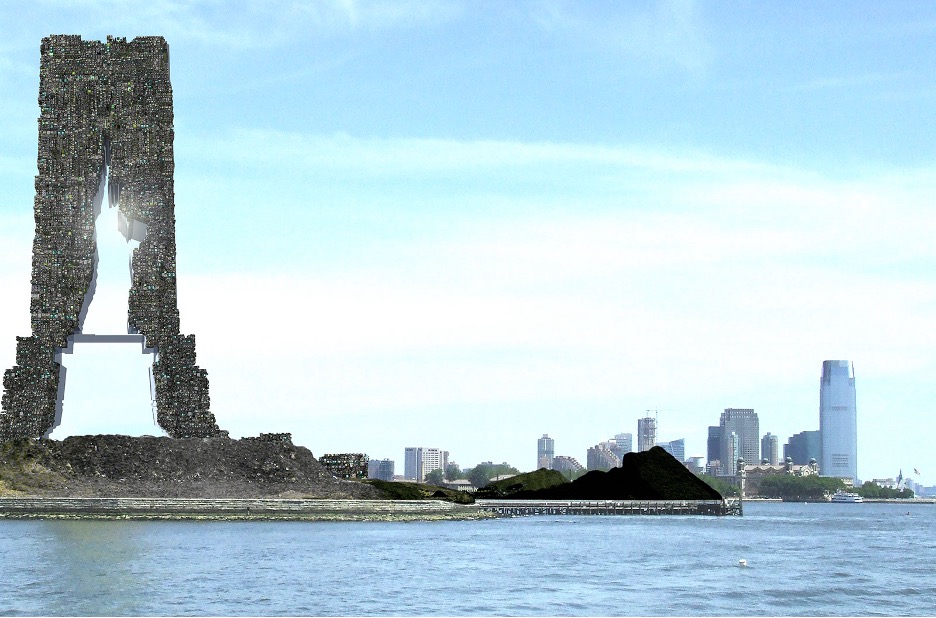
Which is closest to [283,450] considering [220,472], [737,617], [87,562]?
[220,472]

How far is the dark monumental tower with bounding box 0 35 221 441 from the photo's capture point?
324ft

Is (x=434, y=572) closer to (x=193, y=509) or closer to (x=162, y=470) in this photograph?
(x=193, y=509)

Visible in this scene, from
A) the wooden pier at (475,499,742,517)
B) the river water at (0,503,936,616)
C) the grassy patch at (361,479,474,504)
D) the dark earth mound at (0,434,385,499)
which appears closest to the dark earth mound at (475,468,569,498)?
the wooden pier at (475,499,742,517)

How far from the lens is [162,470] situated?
307 ft

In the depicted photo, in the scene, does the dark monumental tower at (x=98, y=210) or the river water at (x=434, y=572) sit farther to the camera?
the dark monumental tower at (x=98, y=210)

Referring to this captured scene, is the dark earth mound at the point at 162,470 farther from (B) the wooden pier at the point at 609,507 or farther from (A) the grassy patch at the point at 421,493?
(B) the wooden pier at the point at 609,507

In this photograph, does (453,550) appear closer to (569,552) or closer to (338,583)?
(569,552)

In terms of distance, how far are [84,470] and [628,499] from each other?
2152 inches

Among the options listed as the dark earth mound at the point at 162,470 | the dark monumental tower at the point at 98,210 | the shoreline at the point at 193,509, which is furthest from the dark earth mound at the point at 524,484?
the dark monumental tower at the point at 98,210

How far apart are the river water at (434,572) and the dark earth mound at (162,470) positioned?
8599 mm

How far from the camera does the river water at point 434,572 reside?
1635 inches

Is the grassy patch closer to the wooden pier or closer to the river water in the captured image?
the wooden pier

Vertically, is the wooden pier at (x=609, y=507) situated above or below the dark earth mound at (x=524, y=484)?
below

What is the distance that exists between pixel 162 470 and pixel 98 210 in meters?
21.4
